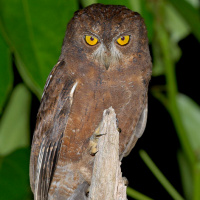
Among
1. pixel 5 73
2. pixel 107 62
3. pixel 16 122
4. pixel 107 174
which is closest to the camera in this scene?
pixel 107 174

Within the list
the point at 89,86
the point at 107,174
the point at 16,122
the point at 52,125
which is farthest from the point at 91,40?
the point at 107,174

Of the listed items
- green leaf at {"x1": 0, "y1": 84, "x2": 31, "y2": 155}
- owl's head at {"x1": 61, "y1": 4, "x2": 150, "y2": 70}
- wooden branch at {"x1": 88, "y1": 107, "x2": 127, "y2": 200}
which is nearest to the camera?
wooden branch at {"x1": 88, "y1": 107, "x2": 127, "y2": 200}

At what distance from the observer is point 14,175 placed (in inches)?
75.8

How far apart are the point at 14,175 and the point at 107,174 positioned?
0.67 m

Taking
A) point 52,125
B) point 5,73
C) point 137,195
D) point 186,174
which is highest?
point 5,73

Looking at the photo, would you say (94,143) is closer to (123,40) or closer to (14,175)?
(14,175)

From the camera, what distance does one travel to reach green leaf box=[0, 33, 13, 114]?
1602mm

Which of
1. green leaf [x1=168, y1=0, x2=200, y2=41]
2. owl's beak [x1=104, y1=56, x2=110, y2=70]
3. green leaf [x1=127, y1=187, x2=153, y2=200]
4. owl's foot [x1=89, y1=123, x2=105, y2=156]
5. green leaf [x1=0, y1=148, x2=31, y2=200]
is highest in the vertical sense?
green leaf [x1=168, y1=0, x2=200, y2=41]

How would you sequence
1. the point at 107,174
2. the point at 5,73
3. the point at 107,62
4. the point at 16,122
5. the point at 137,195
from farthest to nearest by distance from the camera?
the point at 16,122
the point at 107,62
the point at 137,195
the point at 5,73
the point at 107,174

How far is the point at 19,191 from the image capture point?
6.37 feet

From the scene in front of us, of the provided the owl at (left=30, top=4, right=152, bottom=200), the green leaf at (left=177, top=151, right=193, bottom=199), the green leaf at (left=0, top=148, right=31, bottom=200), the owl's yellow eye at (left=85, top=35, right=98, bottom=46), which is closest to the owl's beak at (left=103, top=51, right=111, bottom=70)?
the owl at (left=30, top=4, right=152, bottom=200)

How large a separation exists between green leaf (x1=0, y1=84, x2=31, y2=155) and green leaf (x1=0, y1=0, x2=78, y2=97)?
0.40 metres

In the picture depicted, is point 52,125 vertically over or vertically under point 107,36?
under

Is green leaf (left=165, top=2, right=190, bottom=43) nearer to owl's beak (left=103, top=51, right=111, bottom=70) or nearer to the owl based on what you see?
the owl
